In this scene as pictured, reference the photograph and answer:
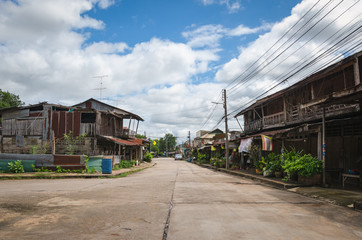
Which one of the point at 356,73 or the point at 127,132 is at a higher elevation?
the point at 356,73

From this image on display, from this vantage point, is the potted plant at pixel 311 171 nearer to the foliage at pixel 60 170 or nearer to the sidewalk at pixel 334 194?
the sidewalk at pixel 334 194

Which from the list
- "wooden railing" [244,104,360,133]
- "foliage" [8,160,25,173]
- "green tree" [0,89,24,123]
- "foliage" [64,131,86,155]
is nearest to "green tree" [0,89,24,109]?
"green tree" [0,89,24,123]

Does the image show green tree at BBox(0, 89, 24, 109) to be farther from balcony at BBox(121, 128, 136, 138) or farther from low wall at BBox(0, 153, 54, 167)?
low wall at BBox(0, 153, 54, 167)

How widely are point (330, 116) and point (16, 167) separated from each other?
65.4ft

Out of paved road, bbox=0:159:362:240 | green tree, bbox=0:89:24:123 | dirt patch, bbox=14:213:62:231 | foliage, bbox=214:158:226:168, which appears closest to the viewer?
paved road, bbox=0:159:362:240

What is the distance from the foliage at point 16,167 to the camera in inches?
700

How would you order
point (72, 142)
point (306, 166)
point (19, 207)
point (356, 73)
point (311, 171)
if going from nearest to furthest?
point (19, 207), point (311, 171), point (306, 166), point (356, 73), point (72, 142)

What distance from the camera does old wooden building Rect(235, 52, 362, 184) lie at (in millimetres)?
11134

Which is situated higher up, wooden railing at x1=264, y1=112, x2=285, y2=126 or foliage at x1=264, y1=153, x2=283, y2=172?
wooden railing at x1=264, y1=112, x2=285, y2=126

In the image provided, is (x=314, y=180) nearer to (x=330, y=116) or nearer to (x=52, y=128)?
(x=330, y=116)

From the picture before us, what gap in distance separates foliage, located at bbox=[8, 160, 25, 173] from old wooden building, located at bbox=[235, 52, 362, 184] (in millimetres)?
16907

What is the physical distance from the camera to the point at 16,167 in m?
17.8

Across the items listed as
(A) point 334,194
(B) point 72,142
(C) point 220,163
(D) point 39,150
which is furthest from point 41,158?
(C) point 220,163

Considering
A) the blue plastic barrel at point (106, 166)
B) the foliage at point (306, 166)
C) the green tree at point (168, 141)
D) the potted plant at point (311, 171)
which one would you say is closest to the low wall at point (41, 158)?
the blue plastic barrel at point (106, 166)
